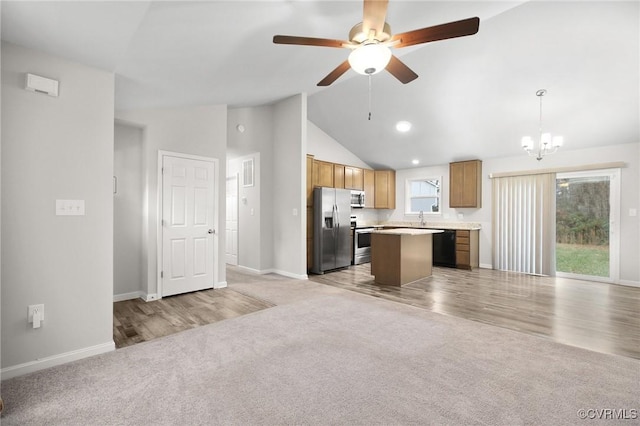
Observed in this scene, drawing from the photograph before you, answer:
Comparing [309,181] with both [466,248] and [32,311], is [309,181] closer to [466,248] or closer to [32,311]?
[466,248]

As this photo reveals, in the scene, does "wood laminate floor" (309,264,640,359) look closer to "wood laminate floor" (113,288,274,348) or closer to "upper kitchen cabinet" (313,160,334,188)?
"wood laminate floor" (113,288,274,348)

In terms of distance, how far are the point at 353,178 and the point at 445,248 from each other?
2590 millimetres

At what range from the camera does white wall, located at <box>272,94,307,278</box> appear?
4984mm

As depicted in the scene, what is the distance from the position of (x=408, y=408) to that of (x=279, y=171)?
171 inches

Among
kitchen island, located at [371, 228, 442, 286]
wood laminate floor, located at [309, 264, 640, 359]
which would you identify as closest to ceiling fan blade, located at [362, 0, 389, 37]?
wood laminate floor, located at [309, 264, 640, 359]

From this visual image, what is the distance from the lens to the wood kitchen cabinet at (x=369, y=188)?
24.3 feet

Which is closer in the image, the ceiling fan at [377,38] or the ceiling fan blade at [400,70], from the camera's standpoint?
the ceiling fan at [377,38]

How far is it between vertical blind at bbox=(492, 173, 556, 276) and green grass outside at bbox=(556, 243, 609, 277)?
0.74ft

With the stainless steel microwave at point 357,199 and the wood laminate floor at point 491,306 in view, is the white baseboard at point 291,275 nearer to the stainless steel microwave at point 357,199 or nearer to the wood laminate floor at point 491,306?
the wood laminate floor at point 491,306

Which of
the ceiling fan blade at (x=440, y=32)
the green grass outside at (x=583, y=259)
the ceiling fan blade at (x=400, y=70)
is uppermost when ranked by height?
the ceiling fan blade at (x=440, y=32)

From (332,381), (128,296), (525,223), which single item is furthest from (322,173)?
(332,381)

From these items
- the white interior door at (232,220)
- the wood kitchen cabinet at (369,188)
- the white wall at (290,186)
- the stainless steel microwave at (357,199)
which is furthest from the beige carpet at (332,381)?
the wood kitchen cabinet at (369,188)

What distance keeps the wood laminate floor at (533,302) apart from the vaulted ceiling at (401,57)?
2543mm

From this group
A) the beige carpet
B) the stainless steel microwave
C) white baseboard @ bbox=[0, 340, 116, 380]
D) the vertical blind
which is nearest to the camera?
the beige carpet
